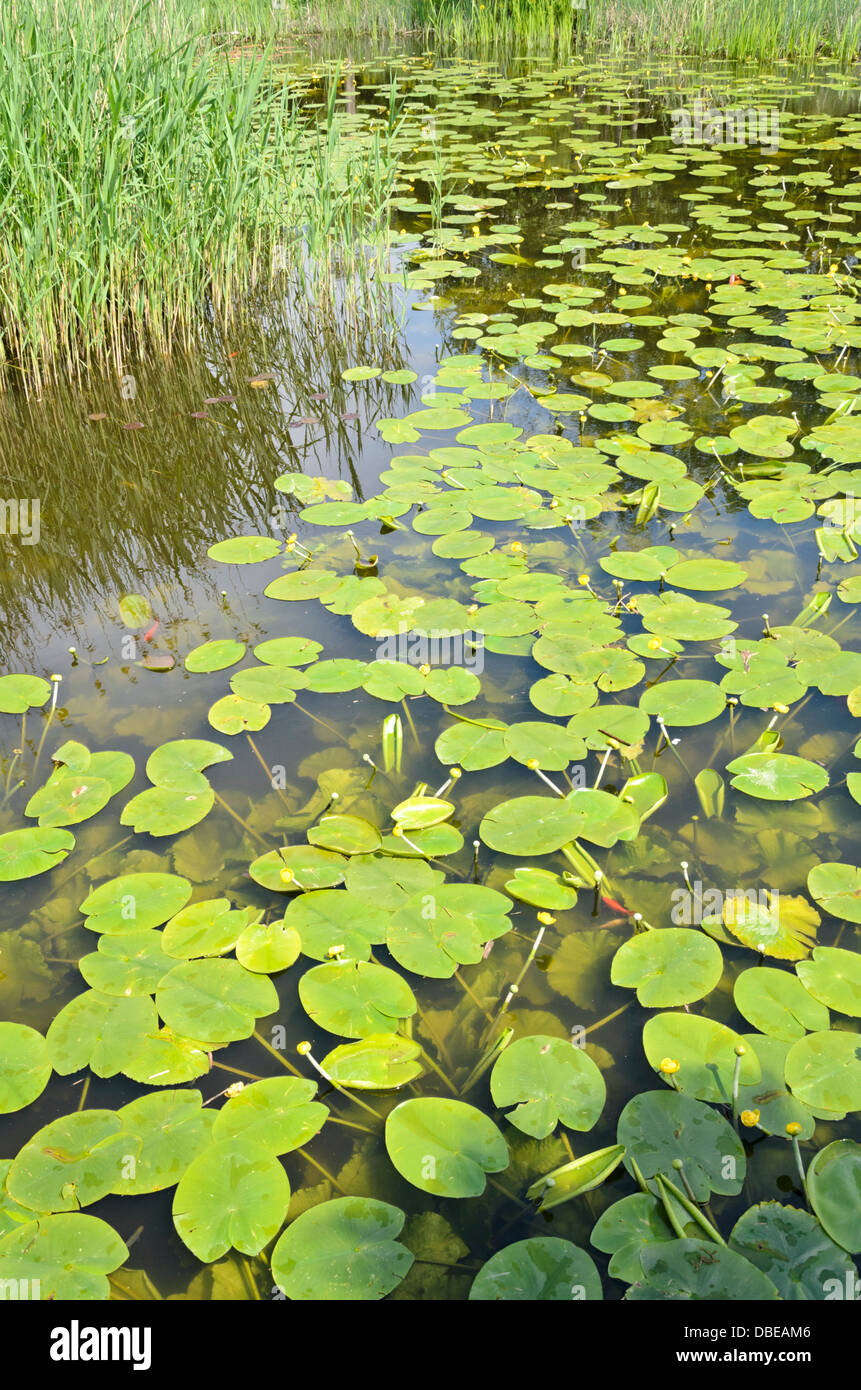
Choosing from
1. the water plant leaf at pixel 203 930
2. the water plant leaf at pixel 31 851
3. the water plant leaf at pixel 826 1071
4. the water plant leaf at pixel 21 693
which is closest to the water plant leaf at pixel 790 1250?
the water plant leaf at pixel 826 1071

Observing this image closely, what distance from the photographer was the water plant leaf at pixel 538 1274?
1.17 m

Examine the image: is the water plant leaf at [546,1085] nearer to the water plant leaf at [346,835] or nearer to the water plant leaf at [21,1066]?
the water plant leaf at [346,835]

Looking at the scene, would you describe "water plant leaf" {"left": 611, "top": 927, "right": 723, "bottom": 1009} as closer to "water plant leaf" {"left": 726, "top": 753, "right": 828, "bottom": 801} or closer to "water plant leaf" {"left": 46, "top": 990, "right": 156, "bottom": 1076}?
"water plant leaf" {"left": 726, "top": 753, "right": 828, "bottom": 801}

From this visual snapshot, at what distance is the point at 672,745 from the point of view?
204 cm

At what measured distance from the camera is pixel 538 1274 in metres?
1.18

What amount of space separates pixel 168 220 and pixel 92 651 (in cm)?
218

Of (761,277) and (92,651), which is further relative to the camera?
(761,277)

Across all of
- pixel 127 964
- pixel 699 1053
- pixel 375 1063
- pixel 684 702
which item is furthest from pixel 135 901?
pixel 684 702

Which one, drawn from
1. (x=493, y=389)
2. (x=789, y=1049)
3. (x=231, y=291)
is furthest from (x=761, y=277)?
(x=789, y=1049)

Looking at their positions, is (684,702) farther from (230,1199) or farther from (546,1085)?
(230,1199)

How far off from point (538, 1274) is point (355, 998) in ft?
1.67

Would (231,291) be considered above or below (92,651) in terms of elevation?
above
